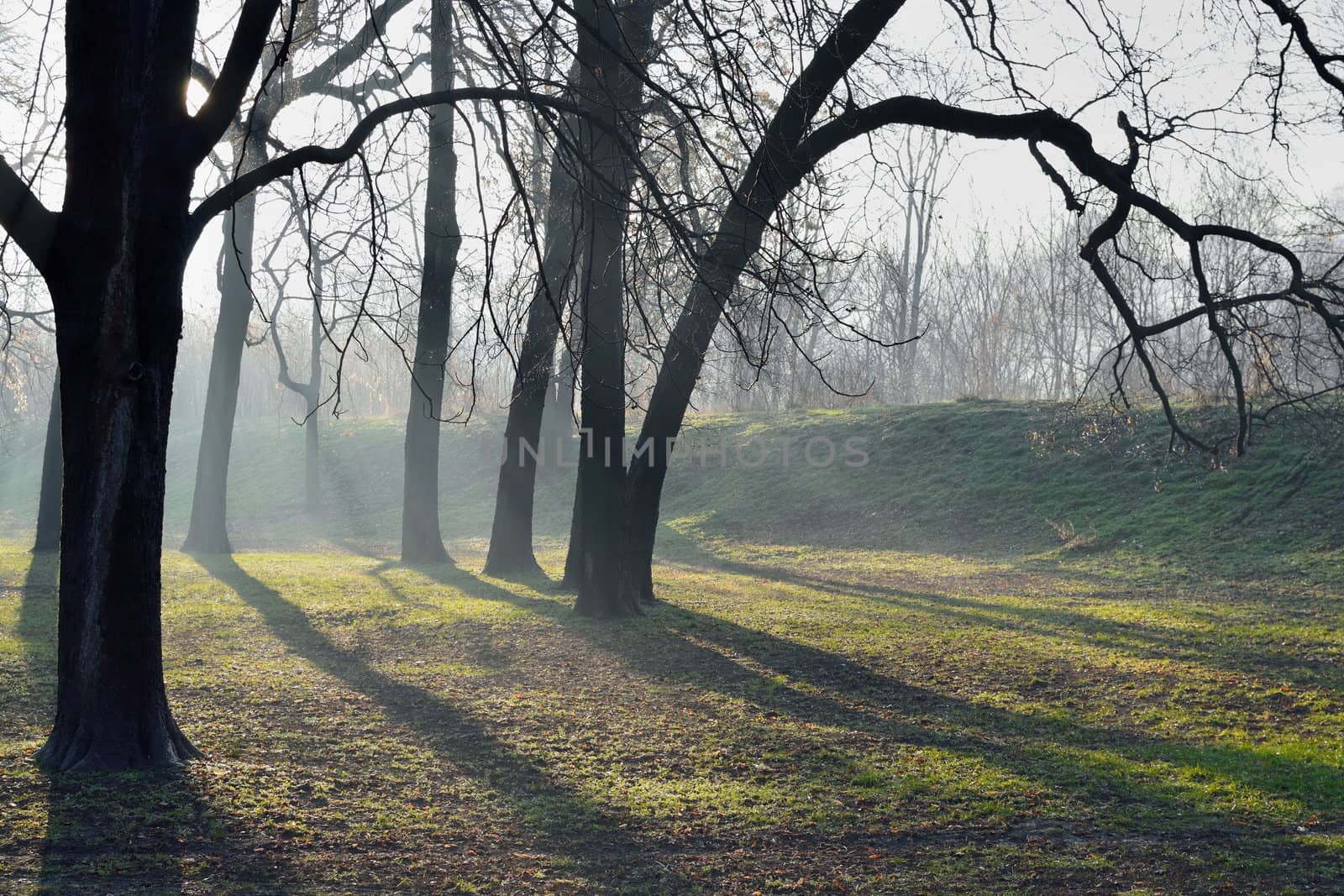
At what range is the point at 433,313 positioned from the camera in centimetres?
1430

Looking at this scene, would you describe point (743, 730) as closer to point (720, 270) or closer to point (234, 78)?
point (720, 270)

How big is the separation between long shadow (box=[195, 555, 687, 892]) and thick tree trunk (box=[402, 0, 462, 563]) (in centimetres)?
570

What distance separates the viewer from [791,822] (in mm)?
4688

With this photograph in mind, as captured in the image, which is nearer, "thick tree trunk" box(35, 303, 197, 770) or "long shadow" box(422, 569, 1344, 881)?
"thick tree trunk" box(35, 303, 197, 770)

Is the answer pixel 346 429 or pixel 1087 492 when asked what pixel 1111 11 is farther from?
pixel 346 429

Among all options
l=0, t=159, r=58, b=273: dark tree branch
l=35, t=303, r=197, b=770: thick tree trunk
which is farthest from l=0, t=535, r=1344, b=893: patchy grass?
l=0, t=159, r=58, b=273: dark tree branch

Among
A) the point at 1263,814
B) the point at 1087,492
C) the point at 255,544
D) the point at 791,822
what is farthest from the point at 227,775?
the point at 255,544

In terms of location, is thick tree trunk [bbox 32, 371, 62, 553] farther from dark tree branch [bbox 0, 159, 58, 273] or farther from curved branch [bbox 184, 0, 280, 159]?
curved branch [bbox 184, 0, 280, 159]

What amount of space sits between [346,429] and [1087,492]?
24928 mm

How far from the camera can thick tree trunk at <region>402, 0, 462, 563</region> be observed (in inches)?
542

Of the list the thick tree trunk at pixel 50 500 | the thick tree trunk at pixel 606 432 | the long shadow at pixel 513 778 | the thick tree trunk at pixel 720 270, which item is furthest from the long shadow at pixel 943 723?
the thick tree trunk at pixel 50 500

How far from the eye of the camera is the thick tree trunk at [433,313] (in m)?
13.8

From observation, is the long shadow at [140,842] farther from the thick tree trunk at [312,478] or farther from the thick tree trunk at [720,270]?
the thick tree trunk at [312,478]

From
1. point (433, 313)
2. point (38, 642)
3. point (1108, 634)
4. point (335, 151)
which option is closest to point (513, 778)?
point (335, 151)
